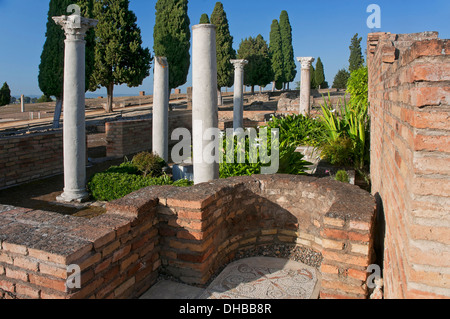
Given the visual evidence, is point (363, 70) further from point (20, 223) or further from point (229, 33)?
point (229, 33)

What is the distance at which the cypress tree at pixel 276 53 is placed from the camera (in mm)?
40562

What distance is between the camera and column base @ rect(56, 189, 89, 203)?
6935 mm

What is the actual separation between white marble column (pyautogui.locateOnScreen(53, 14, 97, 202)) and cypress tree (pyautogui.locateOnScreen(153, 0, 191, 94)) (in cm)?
1791

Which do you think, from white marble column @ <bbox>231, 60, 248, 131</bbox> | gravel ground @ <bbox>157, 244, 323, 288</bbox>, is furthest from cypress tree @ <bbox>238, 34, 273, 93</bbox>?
gravel ground @ <bbox>157, 244, 323, 288</bbox>

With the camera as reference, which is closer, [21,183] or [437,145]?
[437,145]

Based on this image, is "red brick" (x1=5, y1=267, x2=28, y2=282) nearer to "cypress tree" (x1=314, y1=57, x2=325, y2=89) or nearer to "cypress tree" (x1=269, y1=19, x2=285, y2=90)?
"cypress tree" (x1=269, y1=19, x2=285, y2=90)

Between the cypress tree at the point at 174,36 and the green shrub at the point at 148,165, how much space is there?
1694 cm

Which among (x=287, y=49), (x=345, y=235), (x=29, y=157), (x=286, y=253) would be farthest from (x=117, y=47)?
(x=287, y=49)

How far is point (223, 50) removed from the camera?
29734 millimetres

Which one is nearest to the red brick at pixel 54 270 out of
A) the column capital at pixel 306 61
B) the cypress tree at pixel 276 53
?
the column capital at pixel 306 61

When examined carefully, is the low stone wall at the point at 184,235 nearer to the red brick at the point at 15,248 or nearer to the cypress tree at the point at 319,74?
the red brick at the point at 15,248
